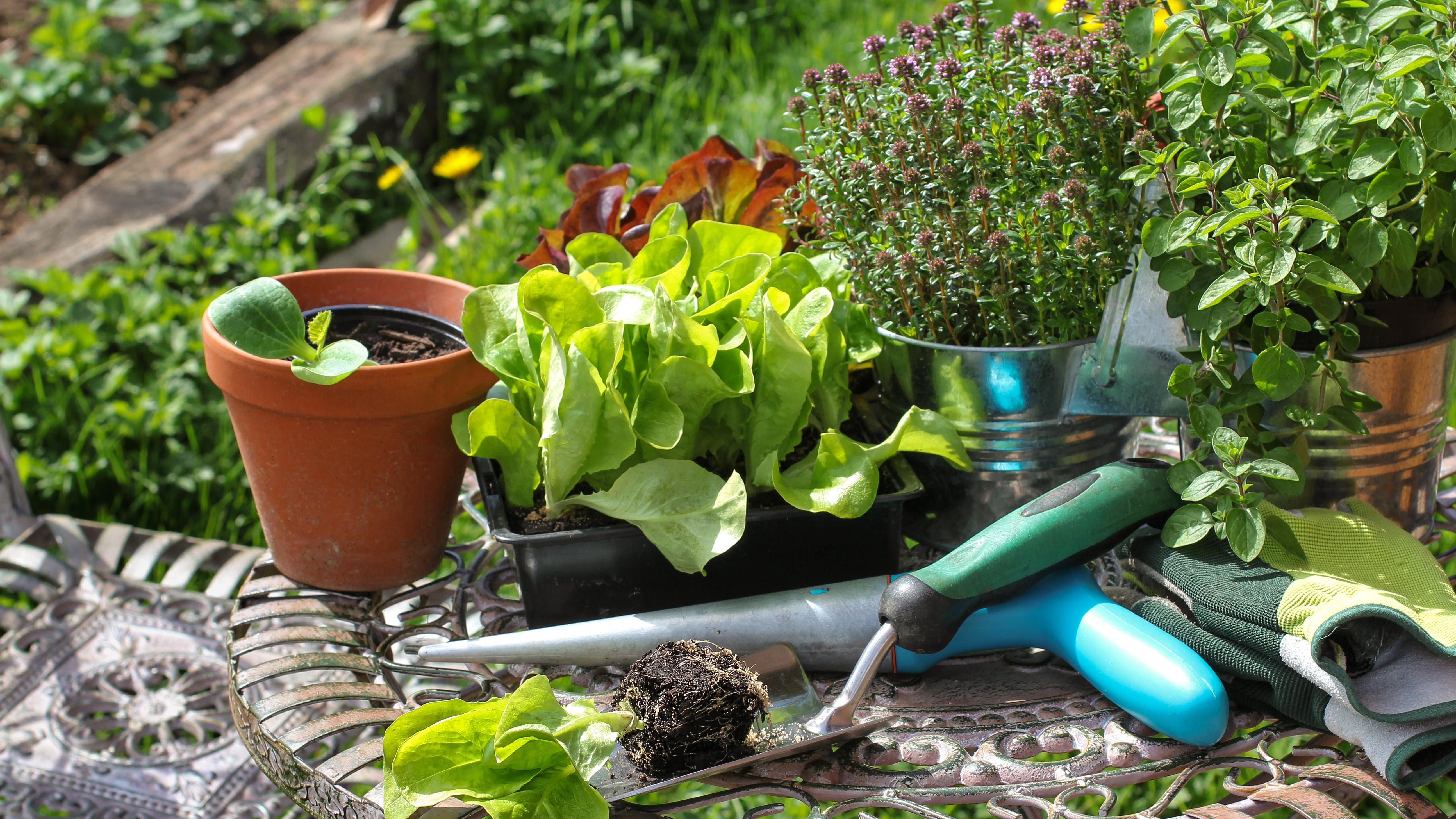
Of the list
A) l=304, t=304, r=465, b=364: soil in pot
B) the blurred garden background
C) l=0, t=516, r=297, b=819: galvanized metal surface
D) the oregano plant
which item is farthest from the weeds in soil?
A: the oregano plant

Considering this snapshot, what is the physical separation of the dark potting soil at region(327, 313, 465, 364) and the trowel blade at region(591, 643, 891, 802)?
1.36 ft

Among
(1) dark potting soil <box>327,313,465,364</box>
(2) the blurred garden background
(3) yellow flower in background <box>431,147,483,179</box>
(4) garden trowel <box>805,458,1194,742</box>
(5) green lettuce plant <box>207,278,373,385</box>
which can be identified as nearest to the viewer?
(4) garden trowel <box>805,458,1194,742</box>

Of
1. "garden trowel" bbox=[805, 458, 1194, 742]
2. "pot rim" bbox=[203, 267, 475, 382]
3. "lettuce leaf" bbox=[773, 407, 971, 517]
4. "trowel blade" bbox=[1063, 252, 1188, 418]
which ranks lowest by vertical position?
"garden trowel" bbox=[805, 458, 1194, 742]

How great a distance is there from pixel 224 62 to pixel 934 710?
3.02 m

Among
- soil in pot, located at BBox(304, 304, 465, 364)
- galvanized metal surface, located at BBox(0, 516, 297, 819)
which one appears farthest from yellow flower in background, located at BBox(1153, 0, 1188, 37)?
galvanized metal surface, located at BBox(0, 516, 297, 819)

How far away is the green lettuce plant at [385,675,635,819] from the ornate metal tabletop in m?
0.04

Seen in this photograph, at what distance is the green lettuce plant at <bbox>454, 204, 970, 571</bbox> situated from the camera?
97 cm

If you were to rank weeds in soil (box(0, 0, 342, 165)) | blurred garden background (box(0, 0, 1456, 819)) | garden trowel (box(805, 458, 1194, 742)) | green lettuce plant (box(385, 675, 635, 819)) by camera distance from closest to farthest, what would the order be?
1. green lettuce plant (box(385, 675, 635, 819))
2. garden trowel (box(805, 458, 1194, 742))
3. blurred garden background (box(0, 0, 1456, 819))
4. weeds in soil (box(0, 0, 342, 165))

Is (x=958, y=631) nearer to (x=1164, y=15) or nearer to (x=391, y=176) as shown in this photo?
(x=1164, y=15)

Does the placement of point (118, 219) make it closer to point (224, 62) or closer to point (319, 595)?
point (224, 62)

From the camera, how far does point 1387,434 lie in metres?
1.05

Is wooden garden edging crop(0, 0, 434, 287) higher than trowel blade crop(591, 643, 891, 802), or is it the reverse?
wooden garden edging crop(0, 0, 434, 287)

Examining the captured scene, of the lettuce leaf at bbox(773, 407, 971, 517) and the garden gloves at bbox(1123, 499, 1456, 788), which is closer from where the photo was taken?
the garden gloves at bbox(1123, 499, 1456, 788)

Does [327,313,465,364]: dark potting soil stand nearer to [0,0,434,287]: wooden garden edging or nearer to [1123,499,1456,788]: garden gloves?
[1123,499,1456,788]: garden gloves
